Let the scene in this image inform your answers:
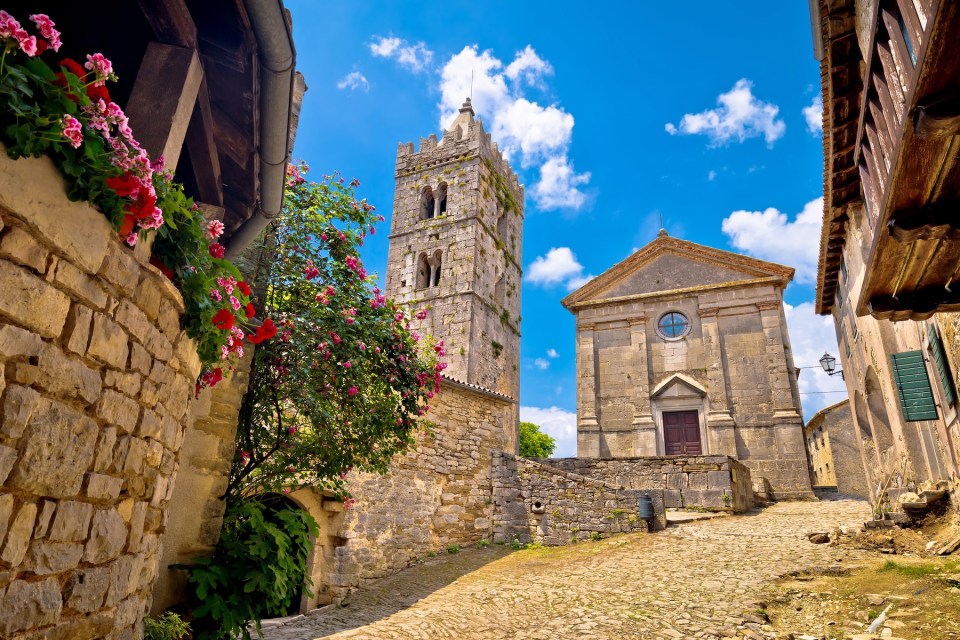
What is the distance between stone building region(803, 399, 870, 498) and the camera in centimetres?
2684

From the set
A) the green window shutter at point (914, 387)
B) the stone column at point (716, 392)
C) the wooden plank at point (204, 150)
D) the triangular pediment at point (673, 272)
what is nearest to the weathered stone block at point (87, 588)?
the wooden plank at point (204, 150)

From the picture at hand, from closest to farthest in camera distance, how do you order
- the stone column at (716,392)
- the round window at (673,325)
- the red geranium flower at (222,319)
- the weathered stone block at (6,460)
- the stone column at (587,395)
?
the weathered stone block at (6,460), the red geranium flower at (222,319), the stone column at (716,392), the stone column at (587,395), the round window at (673,325)

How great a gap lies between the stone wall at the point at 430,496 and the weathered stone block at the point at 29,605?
7130mm

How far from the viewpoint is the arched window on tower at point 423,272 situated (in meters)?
29.6

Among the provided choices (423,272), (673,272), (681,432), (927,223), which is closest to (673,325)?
(673,272)

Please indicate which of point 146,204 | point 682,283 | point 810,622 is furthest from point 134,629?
point 682,283

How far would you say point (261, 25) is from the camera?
2.96 metres

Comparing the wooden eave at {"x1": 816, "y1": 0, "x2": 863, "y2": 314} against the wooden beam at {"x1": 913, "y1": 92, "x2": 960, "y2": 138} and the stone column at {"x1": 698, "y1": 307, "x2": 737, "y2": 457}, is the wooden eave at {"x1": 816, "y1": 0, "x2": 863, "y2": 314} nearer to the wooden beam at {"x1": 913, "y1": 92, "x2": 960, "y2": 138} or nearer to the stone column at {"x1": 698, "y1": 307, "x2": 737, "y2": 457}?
the wooden beam at {"x1": 913, "y1": 92, "x2": 960, "y2": 138}

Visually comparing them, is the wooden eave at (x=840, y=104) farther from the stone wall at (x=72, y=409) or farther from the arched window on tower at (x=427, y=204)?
the arched window on tower at (x=427, y=204)

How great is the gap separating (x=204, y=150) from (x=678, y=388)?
1883cm

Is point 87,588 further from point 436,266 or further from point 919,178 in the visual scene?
point 436,266

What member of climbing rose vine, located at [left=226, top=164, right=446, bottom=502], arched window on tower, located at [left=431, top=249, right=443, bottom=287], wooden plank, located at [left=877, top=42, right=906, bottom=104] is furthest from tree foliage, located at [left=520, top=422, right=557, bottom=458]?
wooden plank, located at [left=877, top=42, right=906, bottom=104]

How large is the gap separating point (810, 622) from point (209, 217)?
7.01m

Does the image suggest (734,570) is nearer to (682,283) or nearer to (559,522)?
(559,522)
